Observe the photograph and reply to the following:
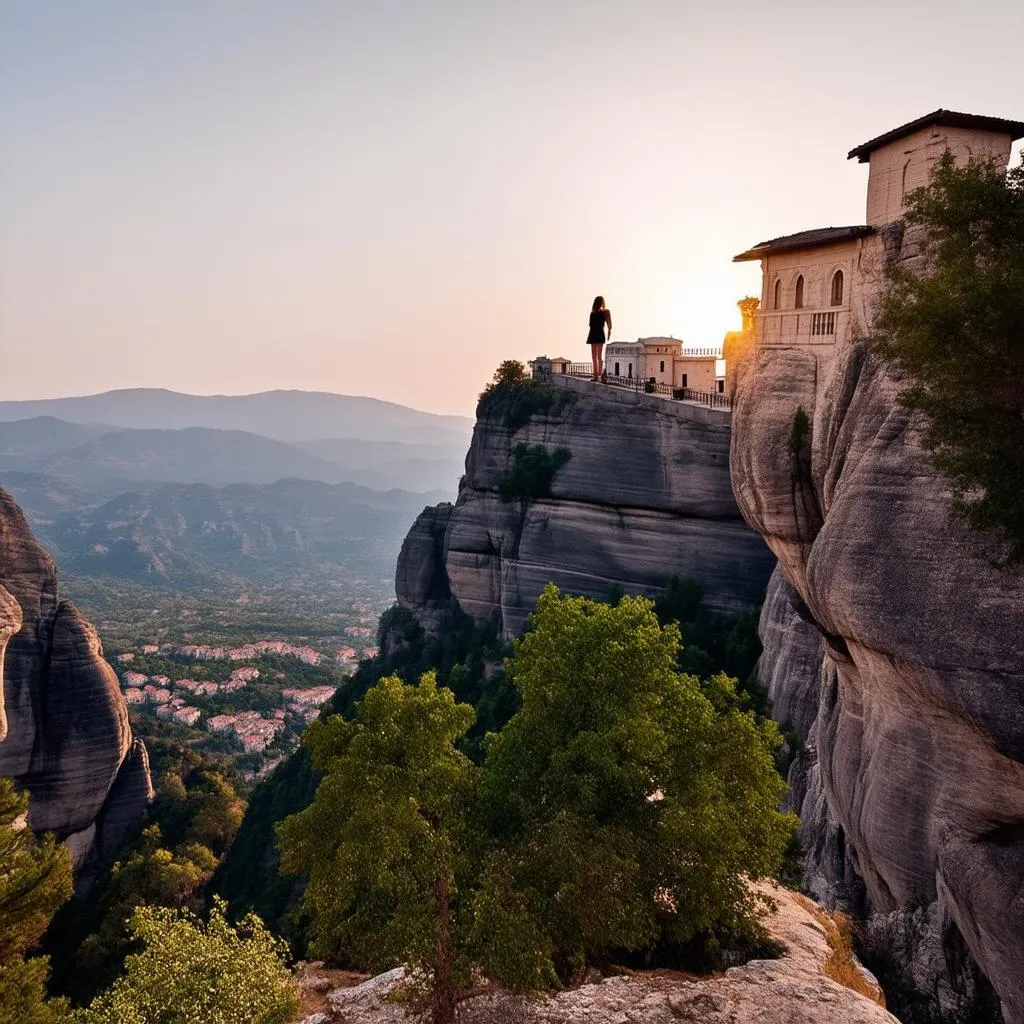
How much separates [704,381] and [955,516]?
40.0 metres

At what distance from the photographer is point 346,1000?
16.0 meters

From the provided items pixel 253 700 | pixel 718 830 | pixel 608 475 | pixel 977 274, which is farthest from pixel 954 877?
pixel 253 700

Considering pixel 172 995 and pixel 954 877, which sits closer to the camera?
pixel 172 995

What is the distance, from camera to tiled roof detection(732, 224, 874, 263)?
22.4 metres

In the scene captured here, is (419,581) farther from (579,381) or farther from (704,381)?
(704,381)

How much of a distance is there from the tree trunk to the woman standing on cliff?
4274 cm

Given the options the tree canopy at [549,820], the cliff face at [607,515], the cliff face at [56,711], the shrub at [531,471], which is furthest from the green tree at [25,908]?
the shrub at [531,471]

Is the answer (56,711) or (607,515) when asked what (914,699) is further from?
(56,711)

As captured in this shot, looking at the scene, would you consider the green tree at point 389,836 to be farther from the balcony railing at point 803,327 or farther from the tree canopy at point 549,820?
the balcony railing at point 803,327

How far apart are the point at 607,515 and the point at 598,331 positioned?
13787 mm

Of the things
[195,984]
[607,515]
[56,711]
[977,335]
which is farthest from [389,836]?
[56,711]

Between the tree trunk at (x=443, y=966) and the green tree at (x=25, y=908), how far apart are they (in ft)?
26.9

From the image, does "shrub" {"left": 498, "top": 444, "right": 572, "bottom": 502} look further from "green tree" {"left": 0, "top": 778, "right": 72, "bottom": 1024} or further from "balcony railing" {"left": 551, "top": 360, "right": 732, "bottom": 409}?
"green tree" {"left": 0, "top": 778, "right": 72, "bottom": 1024}

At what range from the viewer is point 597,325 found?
5403 cm
